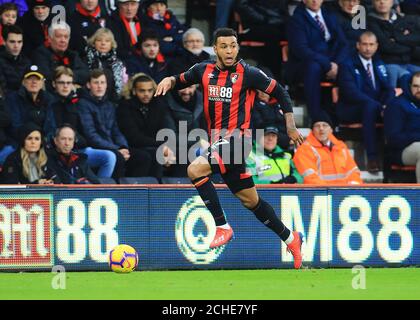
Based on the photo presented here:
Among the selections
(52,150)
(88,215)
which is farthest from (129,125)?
(88,215)

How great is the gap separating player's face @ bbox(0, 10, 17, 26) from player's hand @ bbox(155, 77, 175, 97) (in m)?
4.57

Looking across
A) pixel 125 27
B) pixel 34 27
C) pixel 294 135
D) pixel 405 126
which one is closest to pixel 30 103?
pixel 34 27

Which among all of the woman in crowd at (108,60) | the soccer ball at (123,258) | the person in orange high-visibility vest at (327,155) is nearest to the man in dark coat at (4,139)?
the woman in crowd at (108,60)

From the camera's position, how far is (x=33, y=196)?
12711 millimetres

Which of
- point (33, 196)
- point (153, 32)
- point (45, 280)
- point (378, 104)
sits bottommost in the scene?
point (45, 280)

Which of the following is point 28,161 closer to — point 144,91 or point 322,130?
point 144,91

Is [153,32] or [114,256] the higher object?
[153,32]

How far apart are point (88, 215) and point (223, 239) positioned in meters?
2.10

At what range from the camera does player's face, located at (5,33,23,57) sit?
580 inches

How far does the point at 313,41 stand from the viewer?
16.7m

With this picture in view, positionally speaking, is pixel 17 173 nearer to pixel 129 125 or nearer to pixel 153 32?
pixel 129 125

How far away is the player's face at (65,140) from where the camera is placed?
46.3ft

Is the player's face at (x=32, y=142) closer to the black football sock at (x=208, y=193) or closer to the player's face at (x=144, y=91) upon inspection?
the player's face at (x=144, y=91)

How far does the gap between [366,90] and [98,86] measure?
426 cm
